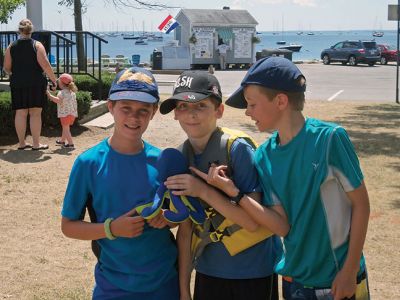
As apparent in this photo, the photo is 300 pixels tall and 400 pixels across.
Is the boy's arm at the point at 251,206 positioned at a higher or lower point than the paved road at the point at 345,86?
higher

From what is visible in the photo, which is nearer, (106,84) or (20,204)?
(20,204)

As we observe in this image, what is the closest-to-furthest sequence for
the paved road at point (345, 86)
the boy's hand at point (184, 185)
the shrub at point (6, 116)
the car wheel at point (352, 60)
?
the boy's hand at point (184, 185), the shrub at point (6, 116), the paved road at point (345, 86), the car wheel at point (352, 60)

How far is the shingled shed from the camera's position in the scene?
107ft

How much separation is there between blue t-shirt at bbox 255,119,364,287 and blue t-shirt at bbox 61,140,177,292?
48cm

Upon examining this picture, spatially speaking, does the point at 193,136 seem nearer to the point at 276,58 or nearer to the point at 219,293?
the point at 276,58

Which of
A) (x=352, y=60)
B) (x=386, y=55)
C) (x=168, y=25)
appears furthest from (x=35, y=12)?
(x=386, y=55)

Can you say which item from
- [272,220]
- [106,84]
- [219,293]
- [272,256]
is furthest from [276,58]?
[106,84]

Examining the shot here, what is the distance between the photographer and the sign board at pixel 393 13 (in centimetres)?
1687

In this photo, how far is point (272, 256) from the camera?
2639mm

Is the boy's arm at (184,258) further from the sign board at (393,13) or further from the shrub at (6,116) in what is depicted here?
the sign board at (393,13)

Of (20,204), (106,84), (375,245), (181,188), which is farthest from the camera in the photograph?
(106,84)

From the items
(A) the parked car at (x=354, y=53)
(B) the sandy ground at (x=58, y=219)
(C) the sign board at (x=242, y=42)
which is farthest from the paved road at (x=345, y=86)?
(B) the sandy ground at (x=58, y=219)

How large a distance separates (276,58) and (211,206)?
0.67 m

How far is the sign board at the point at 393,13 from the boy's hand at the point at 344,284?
51.8ft
